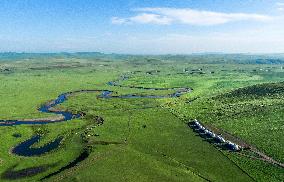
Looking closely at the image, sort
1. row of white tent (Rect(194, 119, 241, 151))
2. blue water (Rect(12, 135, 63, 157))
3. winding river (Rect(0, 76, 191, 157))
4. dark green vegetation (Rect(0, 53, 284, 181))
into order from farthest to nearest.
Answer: winding river (Rect(0, 76, 191, 157)) < row of white tent (Rect(194, 119, 241, 151)) < blue water (Rect(12, 135, 63, 157)) < dark green vegetation (Rect(0, 53, 284, 181))

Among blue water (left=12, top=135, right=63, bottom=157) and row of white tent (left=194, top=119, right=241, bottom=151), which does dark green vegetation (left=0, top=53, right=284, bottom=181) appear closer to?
blue water (left=12, top=135, right=63, bottom=157)

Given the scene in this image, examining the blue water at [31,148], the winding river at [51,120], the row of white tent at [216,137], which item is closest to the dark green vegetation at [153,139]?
the blue water at [31,148]

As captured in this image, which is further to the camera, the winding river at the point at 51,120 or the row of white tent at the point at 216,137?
the winding river at the point at 51,120

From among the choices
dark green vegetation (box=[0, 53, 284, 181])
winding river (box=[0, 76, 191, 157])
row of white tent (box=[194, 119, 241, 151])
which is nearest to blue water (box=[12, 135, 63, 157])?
winding river (box=[0, 76, 191, 157])

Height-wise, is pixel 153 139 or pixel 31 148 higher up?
pixel 153 139

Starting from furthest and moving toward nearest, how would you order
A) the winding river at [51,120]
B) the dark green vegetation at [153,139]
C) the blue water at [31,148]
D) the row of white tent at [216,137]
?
the winding river at [51,120], the row of white tent at [216,137], the blue water at [31,148], the dark green vegetation at [153,139]

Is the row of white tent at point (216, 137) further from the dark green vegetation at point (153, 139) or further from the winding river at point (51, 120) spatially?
the winding river at point (51, 120)

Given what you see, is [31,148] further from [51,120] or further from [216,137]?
[216,137]

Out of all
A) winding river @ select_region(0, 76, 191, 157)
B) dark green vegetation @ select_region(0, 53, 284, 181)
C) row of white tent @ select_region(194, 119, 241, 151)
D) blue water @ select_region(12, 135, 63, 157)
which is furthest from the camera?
winding river @ select_region(0, 76, 191, 157)

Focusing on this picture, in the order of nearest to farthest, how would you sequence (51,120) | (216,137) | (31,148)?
1. (31,148)
2. (216,137)
3. (51,120)

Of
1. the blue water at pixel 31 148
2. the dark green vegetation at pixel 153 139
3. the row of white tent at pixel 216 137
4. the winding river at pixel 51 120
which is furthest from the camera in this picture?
the winding river at pixel 51 120

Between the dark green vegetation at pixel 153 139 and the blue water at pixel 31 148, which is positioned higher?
the dark green vegetation at pixel 153 139

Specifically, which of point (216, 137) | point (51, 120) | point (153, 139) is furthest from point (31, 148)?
point (216, 137)

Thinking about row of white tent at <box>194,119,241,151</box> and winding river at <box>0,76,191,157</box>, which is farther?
winding river at <box>0,76,191,157</box>
